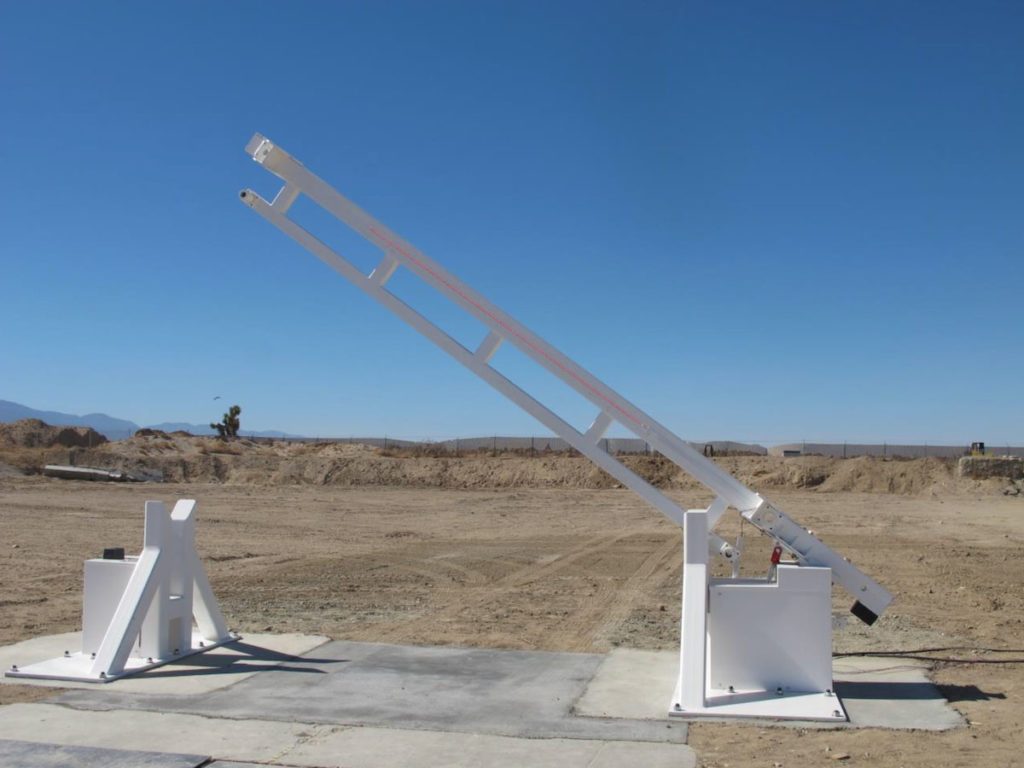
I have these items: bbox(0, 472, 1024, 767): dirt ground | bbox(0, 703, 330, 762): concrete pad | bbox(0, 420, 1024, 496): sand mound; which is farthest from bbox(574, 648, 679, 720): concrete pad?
bbox(0, 420, 1024, 496): sand mound

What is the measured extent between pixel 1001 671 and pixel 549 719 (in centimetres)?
455

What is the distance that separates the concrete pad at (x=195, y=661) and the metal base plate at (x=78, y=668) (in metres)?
0.04

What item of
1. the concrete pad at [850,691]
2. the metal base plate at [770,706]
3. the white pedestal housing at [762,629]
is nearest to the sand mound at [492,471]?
the concrete pad at [850,691]

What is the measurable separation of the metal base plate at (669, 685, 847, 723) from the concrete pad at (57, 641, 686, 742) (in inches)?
13.5

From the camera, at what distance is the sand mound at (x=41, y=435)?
54.9 meters

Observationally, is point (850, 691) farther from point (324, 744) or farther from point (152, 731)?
point (152, 731)

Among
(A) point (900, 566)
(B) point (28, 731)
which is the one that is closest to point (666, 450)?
(B) point (28, 731)

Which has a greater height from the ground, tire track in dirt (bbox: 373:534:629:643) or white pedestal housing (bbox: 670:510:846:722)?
white pedestal housing (bbox: 670:510:846:722)

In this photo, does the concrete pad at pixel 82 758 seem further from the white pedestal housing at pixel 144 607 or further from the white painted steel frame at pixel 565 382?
the white painted steel frame at pixel 565 382

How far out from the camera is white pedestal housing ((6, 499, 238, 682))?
810cm

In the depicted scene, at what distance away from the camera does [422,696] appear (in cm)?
760

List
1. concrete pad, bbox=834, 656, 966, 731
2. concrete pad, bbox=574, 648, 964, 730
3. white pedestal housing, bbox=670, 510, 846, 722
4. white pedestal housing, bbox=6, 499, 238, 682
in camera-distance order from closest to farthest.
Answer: concrete pad, bbox=834, 656, 966, 731 < concrete pad, bbox=574, 648, 964, 730 < white pedestal housing, bbox=670, 510, 846, 722 < white pedestal housing, bbox=6, 499, 238, 682

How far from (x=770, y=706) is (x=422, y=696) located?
A: 264cm

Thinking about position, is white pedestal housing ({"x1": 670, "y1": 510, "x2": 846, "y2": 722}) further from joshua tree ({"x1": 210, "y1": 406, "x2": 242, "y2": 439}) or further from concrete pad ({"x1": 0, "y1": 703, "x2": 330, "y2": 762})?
joshua tree ({"x1": 210, "y1": 406, "x2": 242, "y2": 439})
